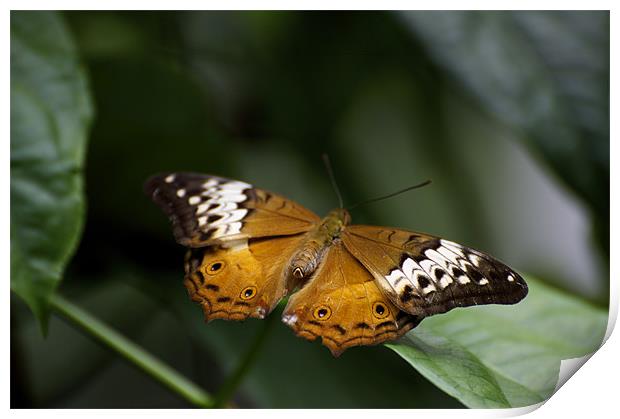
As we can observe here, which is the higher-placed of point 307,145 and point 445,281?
point 445,281

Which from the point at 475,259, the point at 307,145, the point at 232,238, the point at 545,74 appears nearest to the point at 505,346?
the point at 475,259

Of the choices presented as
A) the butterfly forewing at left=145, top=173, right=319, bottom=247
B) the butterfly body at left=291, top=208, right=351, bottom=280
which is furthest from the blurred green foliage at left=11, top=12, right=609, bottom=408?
the butterfly body at left=291, top=208, right=351, bottom=280

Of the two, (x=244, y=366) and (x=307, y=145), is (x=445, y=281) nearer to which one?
(x=244, y=366)

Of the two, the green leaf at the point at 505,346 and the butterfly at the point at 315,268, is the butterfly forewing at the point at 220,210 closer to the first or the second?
the butterfly at the point at 315,268

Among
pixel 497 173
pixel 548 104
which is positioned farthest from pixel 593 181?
pixel 497 173

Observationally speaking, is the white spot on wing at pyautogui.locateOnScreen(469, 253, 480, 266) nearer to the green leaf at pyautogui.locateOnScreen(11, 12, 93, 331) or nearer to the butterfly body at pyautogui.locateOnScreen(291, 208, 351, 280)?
the butterfly body at pyautogui.locateOnScreen(291, 208, 351, 280)
